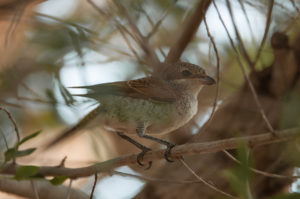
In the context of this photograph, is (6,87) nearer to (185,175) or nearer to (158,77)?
(158,77)

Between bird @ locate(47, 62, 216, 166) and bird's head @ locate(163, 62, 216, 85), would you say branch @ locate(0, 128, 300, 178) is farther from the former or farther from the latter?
bird's head @ locate(163, 62, 216, 85)

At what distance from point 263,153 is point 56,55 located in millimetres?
2273

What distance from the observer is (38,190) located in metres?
3.60

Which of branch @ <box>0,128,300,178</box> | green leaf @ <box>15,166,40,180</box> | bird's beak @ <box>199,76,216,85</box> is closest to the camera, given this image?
branch @ <box>0,128,300,178</box>

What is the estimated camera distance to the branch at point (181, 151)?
2137 millimetres

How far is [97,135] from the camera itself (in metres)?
4.19

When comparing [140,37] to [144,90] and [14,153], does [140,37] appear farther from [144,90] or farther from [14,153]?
[14,153]

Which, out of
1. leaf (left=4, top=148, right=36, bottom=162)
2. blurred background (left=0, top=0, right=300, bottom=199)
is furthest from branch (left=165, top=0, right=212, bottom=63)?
leaf (left=4, top=148, right=36, bottom=162)

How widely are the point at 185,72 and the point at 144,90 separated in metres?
0.56

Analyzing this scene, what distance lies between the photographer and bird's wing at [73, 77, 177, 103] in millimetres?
3535

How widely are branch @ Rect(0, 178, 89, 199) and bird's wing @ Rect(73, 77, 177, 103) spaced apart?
0.90m

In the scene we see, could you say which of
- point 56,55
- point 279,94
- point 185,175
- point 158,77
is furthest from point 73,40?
point 279,94

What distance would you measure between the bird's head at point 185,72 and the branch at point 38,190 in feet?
4.70

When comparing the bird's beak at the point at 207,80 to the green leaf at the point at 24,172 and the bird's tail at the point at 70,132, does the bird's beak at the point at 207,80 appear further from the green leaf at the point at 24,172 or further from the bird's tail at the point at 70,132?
the green leaf at the point at 24,172
